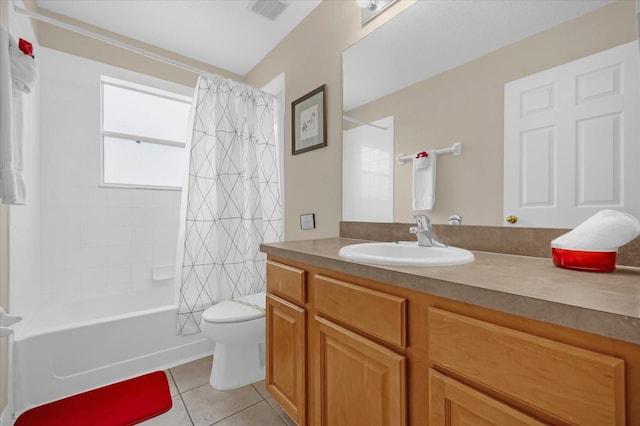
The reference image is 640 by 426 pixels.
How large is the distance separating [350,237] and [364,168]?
0.41 m

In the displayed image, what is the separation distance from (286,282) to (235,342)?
71 centimetres

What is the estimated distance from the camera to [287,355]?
1.24 m

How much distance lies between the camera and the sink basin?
825 mm

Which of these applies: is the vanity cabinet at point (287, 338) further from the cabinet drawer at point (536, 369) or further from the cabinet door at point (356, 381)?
the cabinet drawer at point (536, 369)

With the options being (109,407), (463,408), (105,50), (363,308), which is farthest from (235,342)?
(105,50)

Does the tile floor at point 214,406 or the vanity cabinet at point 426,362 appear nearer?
the vanity cabinet at point 426,362

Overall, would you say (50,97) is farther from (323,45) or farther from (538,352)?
(538,352)

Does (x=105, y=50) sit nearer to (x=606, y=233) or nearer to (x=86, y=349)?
(x=86, y=349)

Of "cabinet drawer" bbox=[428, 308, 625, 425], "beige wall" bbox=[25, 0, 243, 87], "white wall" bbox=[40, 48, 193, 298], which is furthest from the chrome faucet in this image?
"beige wall" bbox=[25, 0, 243, 87]

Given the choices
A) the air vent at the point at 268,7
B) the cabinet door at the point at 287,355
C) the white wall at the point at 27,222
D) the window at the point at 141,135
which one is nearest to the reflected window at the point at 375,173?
the cabinet door at the point at 287,355

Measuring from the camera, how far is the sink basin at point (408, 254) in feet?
2.71

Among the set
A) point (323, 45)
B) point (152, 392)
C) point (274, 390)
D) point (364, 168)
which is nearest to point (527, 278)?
point (364, 168)

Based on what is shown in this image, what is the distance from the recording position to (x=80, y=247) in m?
2.22

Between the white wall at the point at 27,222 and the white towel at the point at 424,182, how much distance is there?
2015mm
